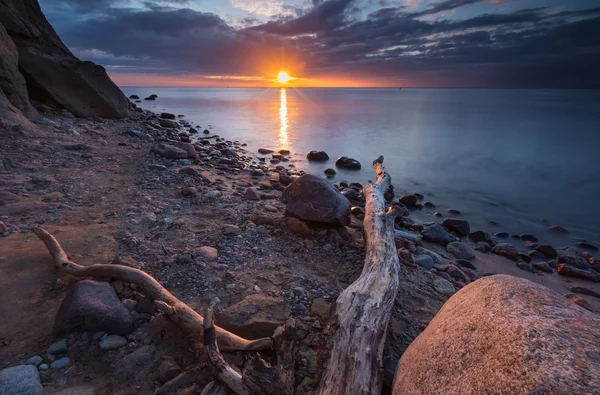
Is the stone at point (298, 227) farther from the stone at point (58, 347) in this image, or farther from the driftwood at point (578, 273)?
the driftwood at point (578, 273)

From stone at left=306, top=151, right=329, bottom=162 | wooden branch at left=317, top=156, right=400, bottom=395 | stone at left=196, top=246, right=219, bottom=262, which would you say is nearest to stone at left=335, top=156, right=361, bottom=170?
stone at left=306, top=151, right=329, bottom=162

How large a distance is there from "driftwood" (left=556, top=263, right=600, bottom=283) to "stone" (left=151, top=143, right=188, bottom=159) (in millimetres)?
8952

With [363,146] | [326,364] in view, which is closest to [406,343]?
[326,364]

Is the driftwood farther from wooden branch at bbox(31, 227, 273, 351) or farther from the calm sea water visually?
wooden branch at bbox(31, 227, 273, 351)

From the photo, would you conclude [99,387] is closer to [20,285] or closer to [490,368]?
[20,285]

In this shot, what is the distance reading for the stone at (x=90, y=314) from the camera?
2.55 meters

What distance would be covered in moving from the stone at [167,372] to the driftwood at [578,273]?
632cm

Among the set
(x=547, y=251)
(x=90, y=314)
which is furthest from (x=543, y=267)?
(x=90, y=314)

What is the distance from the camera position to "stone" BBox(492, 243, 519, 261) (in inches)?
235

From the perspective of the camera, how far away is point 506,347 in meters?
1.55

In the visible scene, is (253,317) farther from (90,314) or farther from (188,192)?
(188,192)

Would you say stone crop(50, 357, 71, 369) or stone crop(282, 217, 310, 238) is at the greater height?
stone crop(50, 357, 71, 369)

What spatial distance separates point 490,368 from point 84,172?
24.4 feet

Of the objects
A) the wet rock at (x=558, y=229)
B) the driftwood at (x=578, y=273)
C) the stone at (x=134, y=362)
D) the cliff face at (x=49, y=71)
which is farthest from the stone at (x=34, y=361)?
the cliff face at (x=49, y=71)
